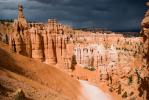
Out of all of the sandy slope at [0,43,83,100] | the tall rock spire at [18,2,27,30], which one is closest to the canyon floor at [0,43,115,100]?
the sandy slope at [0,43,83,100]

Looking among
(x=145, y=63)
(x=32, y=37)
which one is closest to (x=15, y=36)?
(x=32, y=37)

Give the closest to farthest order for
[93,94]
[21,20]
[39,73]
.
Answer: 1. [39,73]
2. [93,94]
3. [21,20]

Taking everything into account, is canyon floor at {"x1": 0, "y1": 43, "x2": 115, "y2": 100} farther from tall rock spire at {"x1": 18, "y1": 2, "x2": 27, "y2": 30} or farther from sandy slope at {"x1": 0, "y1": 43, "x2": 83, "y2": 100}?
tall rock spire at {"x1": 18, "y1": 2, "x2": 27, "y2": 30}

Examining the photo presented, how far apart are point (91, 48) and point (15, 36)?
21.4 meters

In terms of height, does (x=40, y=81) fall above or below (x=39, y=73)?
below

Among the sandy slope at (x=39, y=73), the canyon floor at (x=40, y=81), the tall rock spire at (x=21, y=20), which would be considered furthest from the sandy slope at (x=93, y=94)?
the tall rock spire at (x=21, y=20)

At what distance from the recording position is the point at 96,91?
46.9 metres

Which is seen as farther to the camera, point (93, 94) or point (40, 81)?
point (93, 94)

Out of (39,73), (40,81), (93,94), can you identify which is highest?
(39,73)

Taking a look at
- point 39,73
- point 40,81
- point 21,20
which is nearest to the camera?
point 40,81

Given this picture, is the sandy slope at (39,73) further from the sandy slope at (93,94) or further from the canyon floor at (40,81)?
the sandy slope at (93,94)

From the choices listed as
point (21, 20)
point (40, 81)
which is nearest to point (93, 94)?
point (40, 81)

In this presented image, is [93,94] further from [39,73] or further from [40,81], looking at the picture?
[40,81]

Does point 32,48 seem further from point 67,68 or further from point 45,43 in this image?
point 67,68
